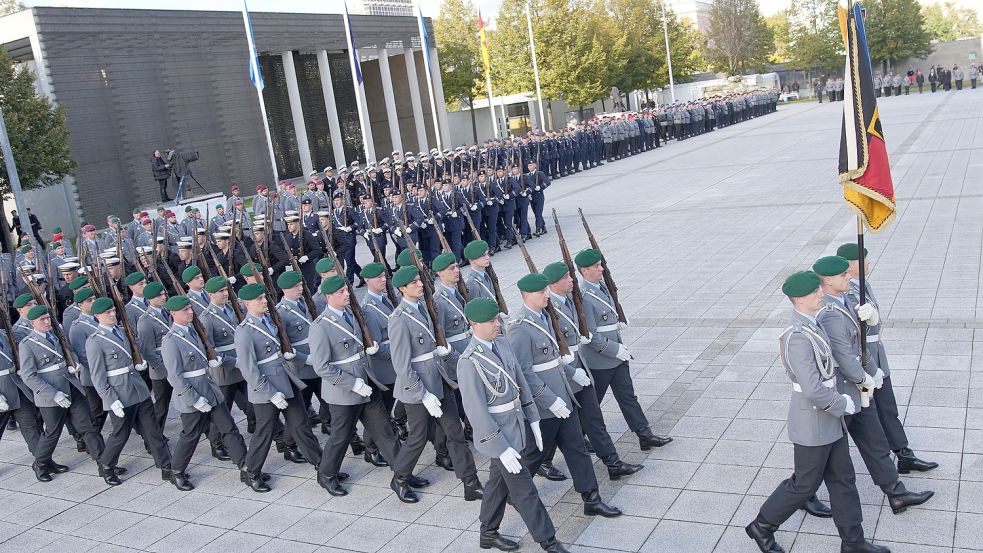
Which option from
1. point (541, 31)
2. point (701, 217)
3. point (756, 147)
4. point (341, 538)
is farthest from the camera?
point (541, 31)

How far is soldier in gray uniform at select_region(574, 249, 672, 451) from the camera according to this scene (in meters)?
6.94

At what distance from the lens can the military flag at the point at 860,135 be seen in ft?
18.0

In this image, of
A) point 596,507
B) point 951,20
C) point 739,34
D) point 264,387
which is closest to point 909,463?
point 596,507

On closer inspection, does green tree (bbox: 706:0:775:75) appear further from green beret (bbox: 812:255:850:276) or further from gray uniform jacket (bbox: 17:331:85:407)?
green beret (bbox: 812:255:850:276)

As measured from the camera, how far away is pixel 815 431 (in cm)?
500

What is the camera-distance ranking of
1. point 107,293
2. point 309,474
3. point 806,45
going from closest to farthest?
point 309,474 → point 107,293 → point 806,45

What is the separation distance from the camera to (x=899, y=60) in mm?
67688

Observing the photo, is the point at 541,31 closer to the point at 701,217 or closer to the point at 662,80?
the point at 662,80

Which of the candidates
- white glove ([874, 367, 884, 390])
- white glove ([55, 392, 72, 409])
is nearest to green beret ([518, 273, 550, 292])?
white glove ([874, 367, 884, 390])

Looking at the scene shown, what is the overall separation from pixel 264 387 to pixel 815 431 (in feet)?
13.9

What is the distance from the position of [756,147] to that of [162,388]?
2634 centimetres

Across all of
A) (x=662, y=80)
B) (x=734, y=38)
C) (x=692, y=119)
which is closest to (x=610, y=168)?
(x=692, y=119)

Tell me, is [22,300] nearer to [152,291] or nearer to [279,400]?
[152,291]

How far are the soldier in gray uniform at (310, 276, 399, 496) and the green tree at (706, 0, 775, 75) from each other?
65.8m
